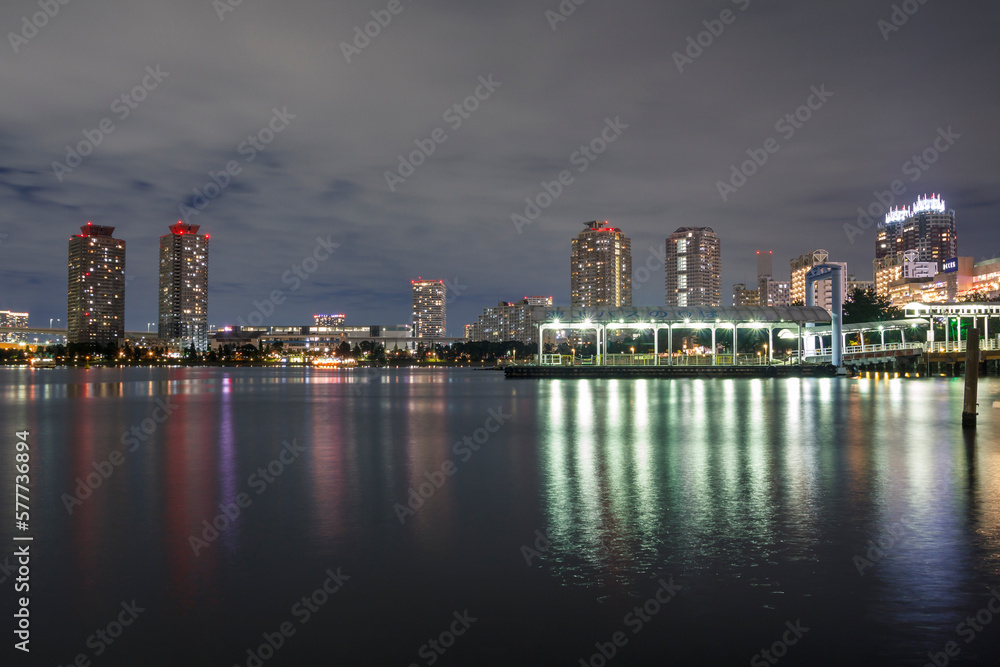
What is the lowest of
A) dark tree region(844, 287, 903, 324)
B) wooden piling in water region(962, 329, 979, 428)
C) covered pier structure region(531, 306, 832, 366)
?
wooden piling in water region(962, 329, 979, 428)

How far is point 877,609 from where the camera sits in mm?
9023

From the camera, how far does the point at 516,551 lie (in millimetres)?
11625

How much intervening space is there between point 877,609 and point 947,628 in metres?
0.73

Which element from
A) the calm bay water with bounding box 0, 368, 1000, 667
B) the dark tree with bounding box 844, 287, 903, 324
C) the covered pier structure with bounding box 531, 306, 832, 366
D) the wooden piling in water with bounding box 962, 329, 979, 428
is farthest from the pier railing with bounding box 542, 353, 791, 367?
the calm bay water with bounding box 0, 368, 1000, 667

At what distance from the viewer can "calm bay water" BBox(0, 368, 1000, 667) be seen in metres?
8.30

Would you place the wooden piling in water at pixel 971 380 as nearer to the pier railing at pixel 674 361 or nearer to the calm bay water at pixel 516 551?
the calm bay water at pixel 516 551

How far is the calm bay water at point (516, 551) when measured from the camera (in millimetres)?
8305

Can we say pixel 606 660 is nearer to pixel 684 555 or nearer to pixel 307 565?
pixel 684 555

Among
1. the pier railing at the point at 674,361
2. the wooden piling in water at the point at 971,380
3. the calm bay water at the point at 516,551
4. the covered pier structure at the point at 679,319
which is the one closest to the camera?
the calm bay water at the point at 516,551

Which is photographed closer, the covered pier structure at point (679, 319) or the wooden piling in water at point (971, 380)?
the wooden piling in water at point (971, 380)

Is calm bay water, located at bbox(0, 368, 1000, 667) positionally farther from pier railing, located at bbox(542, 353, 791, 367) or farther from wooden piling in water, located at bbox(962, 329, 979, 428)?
pier railing, located at bbox(542, 353, 791, 367)

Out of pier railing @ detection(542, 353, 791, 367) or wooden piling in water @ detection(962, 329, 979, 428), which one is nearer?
wooden piling in water @ detection(962, 329, 979, 428)

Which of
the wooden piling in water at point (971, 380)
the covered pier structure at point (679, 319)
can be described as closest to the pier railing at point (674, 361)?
the covered pier structure at point (679, 319)

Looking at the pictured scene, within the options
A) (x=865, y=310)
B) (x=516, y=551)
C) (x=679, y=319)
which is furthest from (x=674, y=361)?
(x=516, y=551)
